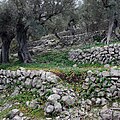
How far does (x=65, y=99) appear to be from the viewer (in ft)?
41.5

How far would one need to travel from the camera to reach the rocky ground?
12.2 metres

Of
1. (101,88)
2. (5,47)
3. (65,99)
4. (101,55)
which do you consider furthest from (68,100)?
(5,47)

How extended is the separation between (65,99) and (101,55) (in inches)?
377

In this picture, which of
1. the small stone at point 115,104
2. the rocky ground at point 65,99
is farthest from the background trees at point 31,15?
the small stone at point 115,104

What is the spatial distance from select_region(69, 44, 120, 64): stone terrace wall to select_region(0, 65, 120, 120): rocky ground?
7359mm

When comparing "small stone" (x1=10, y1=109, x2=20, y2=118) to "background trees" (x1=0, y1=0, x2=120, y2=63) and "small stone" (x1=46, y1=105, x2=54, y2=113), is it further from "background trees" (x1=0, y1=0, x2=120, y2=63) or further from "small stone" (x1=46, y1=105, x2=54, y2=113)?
"background trees" (x1=0, y1=0, x2=120, y2=63)

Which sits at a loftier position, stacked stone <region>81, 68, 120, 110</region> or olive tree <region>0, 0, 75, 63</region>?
olive tree <region>0, 0, 75, 63</region>

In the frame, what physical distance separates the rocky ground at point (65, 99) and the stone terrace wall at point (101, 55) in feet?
24.1

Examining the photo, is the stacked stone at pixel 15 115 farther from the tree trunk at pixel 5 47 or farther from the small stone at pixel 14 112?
the tree trunk at pixel 5 47

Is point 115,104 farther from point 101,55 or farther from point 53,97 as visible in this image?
point 101,55

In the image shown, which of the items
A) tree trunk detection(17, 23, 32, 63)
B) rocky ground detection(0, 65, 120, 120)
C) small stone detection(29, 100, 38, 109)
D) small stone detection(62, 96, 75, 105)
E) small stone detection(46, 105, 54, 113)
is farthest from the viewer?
tree trunk detection(17, 23, 32, 63)

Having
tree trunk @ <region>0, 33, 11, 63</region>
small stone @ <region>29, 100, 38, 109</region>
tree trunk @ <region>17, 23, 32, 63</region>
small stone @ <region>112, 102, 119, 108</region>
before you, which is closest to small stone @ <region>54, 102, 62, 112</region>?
small stone @ <region>29, 100, 38, 109</region>

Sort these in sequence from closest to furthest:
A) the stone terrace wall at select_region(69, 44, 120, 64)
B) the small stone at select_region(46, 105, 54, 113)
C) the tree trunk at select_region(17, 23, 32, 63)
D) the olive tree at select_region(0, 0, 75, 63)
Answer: the small stone at select_region(46, 105, 54, 113) → the stone terrace wall at select_region(69, 44, 120, 64) → the olive tree at select_region(0, 0, 75, 63) → the tree trunk at select_region(17, 23, 32, 63)

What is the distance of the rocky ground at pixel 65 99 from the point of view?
1218 centimetres
